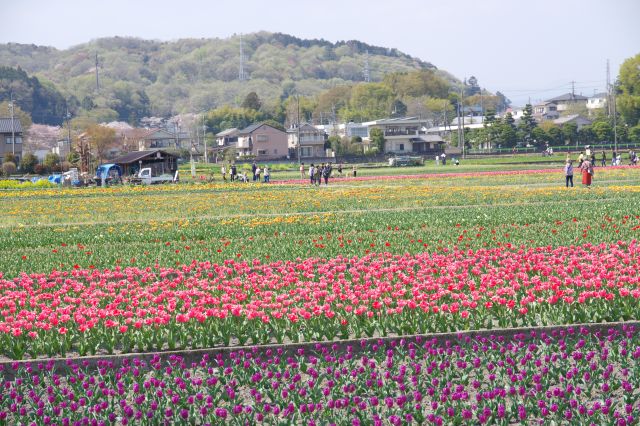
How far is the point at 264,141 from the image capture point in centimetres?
12838

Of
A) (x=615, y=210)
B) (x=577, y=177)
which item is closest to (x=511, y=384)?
(x=615, y=210)

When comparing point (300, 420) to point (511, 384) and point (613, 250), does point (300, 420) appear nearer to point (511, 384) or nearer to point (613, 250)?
point (511, 384)

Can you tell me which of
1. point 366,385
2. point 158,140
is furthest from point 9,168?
point 366,385

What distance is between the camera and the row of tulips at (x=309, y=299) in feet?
34.6

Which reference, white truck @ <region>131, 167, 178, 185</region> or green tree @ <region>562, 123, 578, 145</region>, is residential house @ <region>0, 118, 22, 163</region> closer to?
white truck @ <region>131, 167, 178, 185</region>

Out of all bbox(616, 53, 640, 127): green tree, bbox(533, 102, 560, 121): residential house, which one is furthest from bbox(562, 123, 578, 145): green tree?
bbox(533, 102, 560, 121): residential house

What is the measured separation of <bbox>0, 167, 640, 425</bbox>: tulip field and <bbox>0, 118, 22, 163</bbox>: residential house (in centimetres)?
8872

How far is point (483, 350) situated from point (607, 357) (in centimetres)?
131

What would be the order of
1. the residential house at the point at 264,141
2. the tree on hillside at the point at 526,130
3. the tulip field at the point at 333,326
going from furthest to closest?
1. the residential house at the point at 264,141
2. the tree on hillside at the point at 526,130
3. the tulip field at the point at 333,326

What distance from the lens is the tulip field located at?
795 centimetres

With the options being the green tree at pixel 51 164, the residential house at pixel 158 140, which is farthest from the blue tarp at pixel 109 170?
the residential house at pixel 158 140

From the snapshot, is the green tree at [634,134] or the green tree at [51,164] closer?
the green tree at [51,164]

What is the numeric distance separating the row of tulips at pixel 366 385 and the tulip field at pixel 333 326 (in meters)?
0.03

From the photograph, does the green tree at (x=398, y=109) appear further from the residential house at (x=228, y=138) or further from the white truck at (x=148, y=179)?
the white truck at (x=148, y=179)
